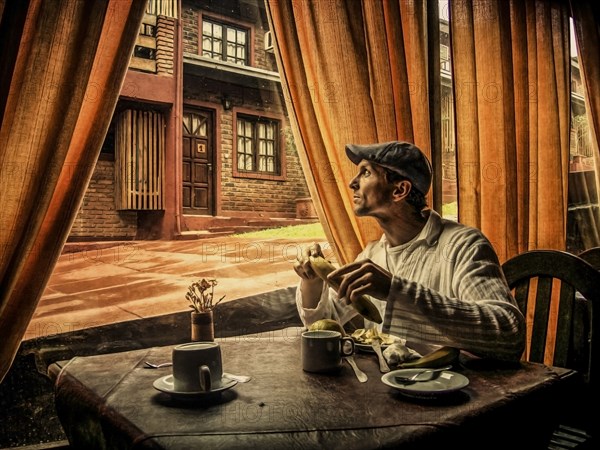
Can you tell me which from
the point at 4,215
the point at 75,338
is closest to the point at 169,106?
the point at 75,338

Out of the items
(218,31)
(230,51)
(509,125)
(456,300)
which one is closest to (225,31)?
(218,31)

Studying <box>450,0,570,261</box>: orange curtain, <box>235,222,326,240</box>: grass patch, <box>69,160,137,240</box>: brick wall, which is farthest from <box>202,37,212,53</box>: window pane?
<box>450,0,570,261</box>: orange curtain

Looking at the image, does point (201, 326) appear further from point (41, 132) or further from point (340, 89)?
point (340, 89)

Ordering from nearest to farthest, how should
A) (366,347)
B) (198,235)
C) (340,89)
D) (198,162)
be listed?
(366,347) < (340,89) < (198,235) < (198,162)

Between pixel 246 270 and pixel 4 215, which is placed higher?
pixel 4 215

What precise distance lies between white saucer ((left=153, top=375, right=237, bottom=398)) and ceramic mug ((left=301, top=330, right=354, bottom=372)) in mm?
215

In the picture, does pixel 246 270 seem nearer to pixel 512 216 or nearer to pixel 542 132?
pixel 512 216

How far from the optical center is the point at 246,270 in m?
3.38

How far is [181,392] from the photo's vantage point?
38.3 inches

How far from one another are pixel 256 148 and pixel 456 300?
3068 millimetres

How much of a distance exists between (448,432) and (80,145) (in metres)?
1.60

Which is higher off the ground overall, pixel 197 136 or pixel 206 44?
pixel 206 44

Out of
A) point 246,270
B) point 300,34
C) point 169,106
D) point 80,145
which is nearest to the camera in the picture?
point 80,145

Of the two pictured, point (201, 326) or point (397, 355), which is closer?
point (397, 355)
